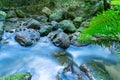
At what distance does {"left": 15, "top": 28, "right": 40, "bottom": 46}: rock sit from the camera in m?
8.43

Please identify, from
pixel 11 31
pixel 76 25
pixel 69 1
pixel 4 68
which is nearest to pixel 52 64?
pixel 4 68

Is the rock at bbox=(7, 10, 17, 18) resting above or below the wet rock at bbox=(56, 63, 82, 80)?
above

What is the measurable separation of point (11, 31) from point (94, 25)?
8.15 metres

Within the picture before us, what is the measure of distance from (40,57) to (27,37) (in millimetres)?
1102

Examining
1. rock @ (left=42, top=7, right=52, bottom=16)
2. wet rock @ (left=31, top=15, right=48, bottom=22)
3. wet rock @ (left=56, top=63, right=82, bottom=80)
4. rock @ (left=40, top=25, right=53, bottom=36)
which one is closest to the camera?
wet rock @ (left=56, top=63, right=82, bottom=80)

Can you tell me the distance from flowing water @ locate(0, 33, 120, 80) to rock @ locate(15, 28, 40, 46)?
15 cm

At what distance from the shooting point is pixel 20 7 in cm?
1244

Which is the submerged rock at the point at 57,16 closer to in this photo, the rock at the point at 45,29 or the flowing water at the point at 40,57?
the rock at the point at 45,29

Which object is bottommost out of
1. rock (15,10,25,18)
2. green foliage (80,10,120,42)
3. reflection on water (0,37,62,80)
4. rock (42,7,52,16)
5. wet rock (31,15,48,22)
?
reflection on water (0,37,62,80)

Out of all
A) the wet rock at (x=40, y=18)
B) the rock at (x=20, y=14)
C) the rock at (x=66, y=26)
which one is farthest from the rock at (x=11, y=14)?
the rock at (x=66, y=26)

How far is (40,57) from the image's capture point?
782cm

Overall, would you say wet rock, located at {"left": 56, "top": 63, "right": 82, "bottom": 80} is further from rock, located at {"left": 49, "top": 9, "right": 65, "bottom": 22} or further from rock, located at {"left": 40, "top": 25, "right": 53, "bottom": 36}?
rock, located at {"left": 49, "top": 9, "right": 65, "bottom": 22}

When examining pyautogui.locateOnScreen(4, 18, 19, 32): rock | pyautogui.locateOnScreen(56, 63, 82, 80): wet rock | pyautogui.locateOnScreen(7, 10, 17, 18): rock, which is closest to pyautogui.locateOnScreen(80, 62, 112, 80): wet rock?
pyautogui.locateOnScreen(56, 63, 82, 80): wet rock

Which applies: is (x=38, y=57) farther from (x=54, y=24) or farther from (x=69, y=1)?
(x=69, y=1)
